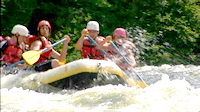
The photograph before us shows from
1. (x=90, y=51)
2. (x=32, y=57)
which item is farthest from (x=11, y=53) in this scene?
(x=90, y=51)

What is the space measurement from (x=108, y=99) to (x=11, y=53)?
2750 mm

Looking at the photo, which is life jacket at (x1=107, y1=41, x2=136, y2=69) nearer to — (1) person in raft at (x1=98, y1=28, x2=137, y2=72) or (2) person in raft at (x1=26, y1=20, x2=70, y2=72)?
(1) person in raft at (x1=98, y1=28, x2=137, y2=72)

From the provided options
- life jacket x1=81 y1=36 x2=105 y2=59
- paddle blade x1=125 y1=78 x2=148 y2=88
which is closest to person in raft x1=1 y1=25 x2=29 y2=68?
life jacket x1=81 y1=36 x2=105 y2=59

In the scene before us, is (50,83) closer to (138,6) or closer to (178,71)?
(178,71)

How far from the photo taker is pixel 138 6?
34.2ft

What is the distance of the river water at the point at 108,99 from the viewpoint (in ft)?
12.9

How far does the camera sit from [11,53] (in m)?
6.55

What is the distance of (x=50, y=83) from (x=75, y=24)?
15.7 feet

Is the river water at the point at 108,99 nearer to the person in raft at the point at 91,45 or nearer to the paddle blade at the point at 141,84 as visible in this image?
the paddle blade at the point at 141,84

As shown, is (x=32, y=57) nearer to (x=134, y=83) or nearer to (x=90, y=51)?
(x=90, y=51)

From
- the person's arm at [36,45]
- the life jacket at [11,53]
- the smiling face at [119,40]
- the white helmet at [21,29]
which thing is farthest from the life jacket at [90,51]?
the life jacket at [11,53]

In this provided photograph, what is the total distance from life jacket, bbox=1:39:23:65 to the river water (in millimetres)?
1319

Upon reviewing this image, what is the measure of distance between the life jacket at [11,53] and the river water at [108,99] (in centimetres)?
132

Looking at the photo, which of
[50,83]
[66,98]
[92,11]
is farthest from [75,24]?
[66,98]
